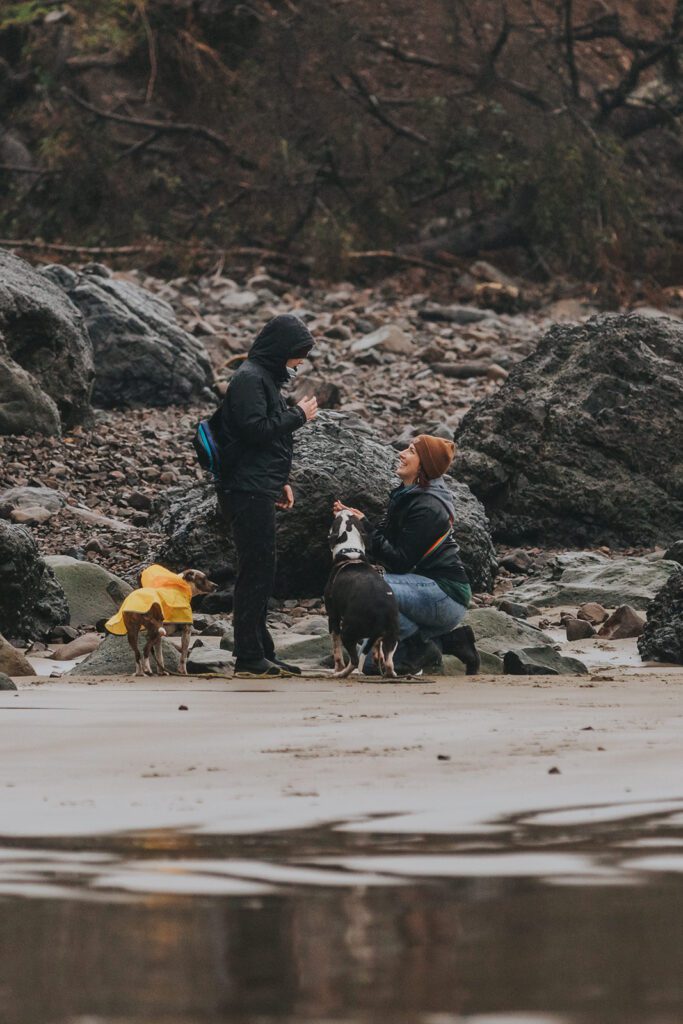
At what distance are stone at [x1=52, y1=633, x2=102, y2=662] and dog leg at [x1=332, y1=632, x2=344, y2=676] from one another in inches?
67.3

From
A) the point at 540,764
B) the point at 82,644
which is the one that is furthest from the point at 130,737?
the point at 82,644

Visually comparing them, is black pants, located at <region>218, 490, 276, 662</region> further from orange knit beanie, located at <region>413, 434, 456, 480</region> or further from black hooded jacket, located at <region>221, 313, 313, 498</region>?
orange knit beanie, located at <region>413, 434, 456, 480</region>

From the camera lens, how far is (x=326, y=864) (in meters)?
3.81

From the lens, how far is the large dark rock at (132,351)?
1881cm

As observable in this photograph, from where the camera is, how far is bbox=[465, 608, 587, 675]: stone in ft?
29.0

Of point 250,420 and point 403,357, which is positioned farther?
point 403,357

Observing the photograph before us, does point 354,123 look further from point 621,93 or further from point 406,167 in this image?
point 621,93

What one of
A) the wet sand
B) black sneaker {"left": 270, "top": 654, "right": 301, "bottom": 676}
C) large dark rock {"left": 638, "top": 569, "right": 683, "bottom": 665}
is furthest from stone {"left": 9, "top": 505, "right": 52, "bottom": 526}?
large dark rock {"left": 638, "top": 569, "right": 683, "bottom": 665}

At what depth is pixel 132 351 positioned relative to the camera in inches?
747

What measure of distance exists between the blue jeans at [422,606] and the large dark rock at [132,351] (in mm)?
10488

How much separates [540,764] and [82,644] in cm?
501

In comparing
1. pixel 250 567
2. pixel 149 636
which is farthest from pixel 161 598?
pixel 250 567

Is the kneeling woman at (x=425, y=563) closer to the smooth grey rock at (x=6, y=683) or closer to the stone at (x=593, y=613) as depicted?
the smooth grey rock at (x=6, y=683)

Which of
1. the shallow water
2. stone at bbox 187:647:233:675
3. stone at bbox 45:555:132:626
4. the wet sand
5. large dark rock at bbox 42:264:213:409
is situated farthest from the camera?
large dark rock at bbox 42:264:213:409
